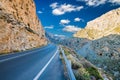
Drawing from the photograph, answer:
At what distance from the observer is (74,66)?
16.5 metres

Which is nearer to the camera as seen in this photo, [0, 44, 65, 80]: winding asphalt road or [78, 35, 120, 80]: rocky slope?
[0, 44, 65, 80]: winding asphalt road

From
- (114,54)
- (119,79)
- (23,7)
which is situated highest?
(23,7)

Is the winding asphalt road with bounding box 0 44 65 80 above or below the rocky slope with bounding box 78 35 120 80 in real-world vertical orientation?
above

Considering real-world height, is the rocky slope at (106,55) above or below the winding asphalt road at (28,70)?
below

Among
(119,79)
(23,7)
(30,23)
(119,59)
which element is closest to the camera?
(23,7)

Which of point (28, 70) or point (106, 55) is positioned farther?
point (106, 55)

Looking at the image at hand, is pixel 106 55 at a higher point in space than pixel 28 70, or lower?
lower

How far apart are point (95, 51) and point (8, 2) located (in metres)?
103

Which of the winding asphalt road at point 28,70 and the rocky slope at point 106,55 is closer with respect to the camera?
the winding asphalt road at point 28,70

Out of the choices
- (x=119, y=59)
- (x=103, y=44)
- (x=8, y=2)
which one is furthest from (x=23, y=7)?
(x=103, y=44)

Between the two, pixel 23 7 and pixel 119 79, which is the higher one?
pixel 23 7

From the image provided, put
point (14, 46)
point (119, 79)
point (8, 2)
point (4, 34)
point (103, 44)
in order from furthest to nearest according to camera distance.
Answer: point (103, 44)
point (119, 79)
point (8, 2)
point (14, 46)
point (4, 34)

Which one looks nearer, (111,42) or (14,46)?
(14,46)

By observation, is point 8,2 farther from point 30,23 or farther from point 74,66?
point 74,66
